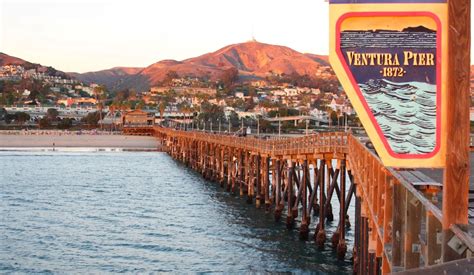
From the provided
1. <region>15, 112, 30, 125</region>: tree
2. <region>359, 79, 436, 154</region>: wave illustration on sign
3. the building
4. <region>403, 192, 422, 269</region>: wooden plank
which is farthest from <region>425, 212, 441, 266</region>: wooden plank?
<region>15, 112, 30, 125</region>: tree

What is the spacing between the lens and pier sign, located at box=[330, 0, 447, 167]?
224 inches

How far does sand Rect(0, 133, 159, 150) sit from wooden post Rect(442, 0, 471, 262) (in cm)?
11860

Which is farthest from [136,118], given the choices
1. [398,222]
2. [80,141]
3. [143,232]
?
[398,222]

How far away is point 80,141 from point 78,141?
1.06 feet

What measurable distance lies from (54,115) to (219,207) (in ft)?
543

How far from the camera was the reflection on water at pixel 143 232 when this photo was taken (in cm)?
2378

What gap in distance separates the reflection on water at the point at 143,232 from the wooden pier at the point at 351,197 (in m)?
1.12

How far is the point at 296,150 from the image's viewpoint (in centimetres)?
2939

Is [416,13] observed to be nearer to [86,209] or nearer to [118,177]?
[86,209]

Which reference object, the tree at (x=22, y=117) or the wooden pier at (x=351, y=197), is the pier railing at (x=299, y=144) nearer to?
the wooden pier at (x=351, y=197)

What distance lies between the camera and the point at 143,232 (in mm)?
31266

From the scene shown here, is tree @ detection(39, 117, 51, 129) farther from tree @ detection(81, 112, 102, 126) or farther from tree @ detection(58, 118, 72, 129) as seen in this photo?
tree @ detection(81, 112, 102, 126)

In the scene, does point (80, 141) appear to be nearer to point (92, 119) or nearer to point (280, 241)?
point (92, 119)

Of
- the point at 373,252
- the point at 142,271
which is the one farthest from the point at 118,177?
the point at 373,252
